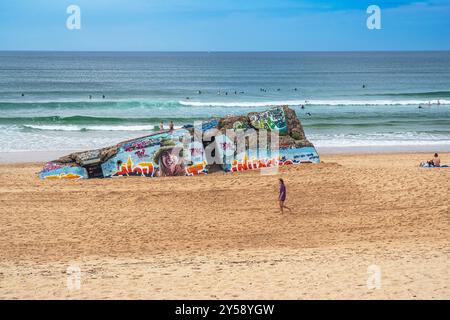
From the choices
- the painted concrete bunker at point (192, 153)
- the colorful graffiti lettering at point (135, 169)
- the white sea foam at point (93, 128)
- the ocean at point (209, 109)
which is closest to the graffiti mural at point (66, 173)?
the painted concrete bunker at point (192, 153)

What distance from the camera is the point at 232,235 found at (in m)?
14.4

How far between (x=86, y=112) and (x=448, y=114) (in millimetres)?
25548

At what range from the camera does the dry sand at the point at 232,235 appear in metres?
10.6

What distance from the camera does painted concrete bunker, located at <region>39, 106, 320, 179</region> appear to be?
20281mm

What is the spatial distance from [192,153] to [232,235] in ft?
21.1

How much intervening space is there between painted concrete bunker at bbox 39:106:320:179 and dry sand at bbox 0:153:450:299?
0.58 meters

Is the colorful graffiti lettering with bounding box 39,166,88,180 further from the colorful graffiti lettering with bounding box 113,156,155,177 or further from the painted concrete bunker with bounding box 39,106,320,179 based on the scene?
the colorful graffiti lettering with bounding box 113,156,155,177

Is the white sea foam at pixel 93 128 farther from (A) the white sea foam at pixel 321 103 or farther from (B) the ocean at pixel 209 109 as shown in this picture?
(A) the white sea foam at pixel 321 103

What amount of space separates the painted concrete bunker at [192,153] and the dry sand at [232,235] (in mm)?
579

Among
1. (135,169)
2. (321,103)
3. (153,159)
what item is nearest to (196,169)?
(153,159)

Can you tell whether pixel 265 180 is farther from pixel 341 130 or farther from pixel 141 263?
pixel 341 130

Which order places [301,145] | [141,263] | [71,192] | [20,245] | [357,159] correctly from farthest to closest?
1. [357,159]
2. [301,145]
3. [71,192]
4. [20,245]
5. [141,263]

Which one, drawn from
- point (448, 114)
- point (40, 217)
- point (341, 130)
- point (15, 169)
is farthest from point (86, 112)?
point (40, 217)
